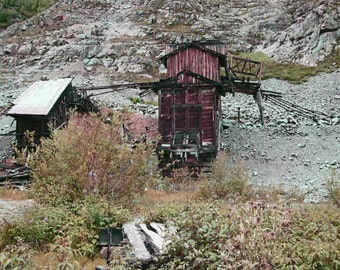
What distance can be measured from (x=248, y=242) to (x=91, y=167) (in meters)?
5.05

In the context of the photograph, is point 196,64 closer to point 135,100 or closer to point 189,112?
point 189,112

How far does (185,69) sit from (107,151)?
41.7ft

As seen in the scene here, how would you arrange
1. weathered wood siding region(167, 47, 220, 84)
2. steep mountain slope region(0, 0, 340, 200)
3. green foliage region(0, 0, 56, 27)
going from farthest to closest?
green foliage region(0, 0, 56, 27), weathered wood siding region(167, 47, 220, 84), steep mountain slope region(0, 0, 340, 200)

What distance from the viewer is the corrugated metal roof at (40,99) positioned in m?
19.9

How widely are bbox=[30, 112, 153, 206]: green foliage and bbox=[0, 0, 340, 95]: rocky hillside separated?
2963 cm

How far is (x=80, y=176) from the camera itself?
8648mm

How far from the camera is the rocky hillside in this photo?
1625 inches

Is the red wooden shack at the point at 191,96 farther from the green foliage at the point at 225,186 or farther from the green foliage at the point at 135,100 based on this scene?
the green foliage at the point at 135,100

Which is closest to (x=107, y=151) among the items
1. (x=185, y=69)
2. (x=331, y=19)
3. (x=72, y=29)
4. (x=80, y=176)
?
(x=80, y=176)

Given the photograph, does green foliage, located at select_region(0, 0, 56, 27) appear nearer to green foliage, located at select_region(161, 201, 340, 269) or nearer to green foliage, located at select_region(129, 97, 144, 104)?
green foliage, located at select_region(129, 97, 144, 104)

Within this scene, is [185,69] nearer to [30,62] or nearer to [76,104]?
[76,104]

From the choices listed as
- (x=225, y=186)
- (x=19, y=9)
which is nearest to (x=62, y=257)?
(x=225, y=186)

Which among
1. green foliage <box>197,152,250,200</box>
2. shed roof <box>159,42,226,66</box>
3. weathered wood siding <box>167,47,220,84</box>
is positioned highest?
shed roof <box>159,42,226,66</box>

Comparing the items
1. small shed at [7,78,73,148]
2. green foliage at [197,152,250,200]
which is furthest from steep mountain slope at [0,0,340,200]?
small shed at [7,78,73,148]
